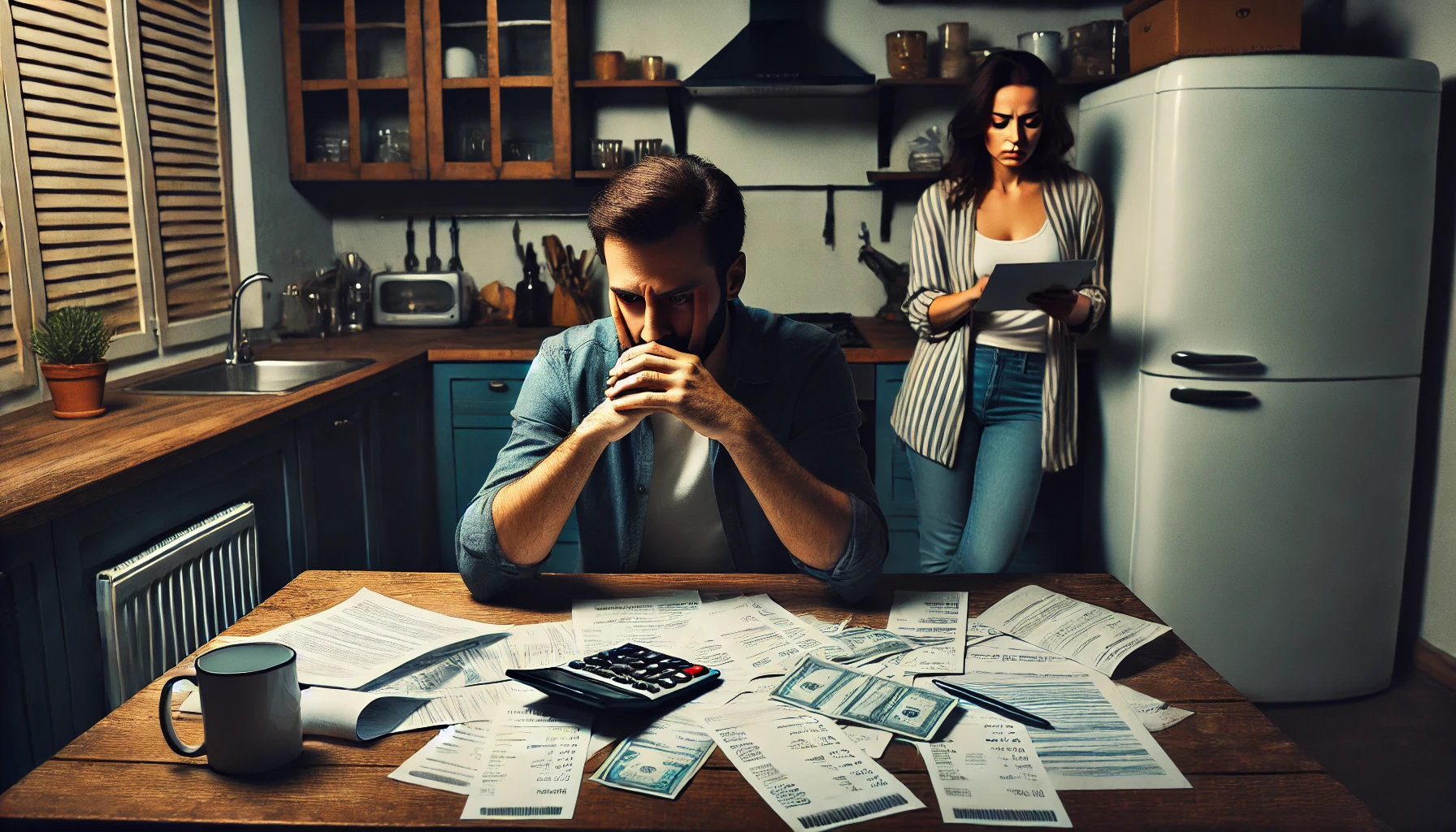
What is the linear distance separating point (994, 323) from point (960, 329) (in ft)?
0.27

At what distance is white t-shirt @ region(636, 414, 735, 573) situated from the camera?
1.58 m

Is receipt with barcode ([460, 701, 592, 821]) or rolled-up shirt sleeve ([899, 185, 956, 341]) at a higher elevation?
rolled-up shirt sleeve ([899, 185, 956, 341])

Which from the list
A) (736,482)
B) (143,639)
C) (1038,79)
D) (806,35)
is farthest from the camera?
(806,35)

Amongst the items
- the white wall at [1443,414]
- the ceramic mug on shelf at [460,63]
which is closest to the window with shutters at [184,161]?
the ceramic mug on shelf at [460,63]

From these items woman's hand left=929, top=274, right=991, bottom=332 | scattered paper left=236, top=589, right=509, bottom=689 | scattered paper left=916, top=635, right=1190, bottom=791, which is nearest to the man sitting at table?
scattered paper left=236, top=589, right=509, bottom=689

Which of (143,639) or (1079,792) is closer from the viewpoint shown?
(1079,792)

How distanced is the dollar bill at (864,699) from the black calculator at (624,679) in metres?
0.08

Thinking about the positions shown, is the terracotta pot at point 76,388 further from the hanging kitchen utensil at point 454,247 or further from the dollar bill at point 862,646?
the hanging kitchen utensil at point 454,247

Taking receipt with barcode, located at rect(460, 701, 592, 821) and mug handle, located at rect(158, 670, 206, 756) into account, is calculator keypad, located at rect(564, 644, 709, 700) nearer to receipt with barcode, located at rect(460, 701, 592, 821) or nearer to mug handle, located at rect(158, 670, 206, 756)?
receipt with barcode, located at rect(460, 701, 592, 821)

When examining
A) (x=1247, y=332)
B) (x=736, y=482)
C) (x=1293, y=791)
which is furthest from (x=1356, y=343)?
(x=1293, y=791)

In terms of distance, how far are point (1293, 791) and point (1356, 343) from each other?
2072 mm

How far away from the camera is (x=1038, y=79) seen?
2414 millimetres

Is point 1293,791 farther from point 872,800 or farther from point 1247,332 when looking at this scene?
point 1247,332

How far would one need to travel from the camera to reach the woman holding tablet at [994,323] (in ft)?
7.92
